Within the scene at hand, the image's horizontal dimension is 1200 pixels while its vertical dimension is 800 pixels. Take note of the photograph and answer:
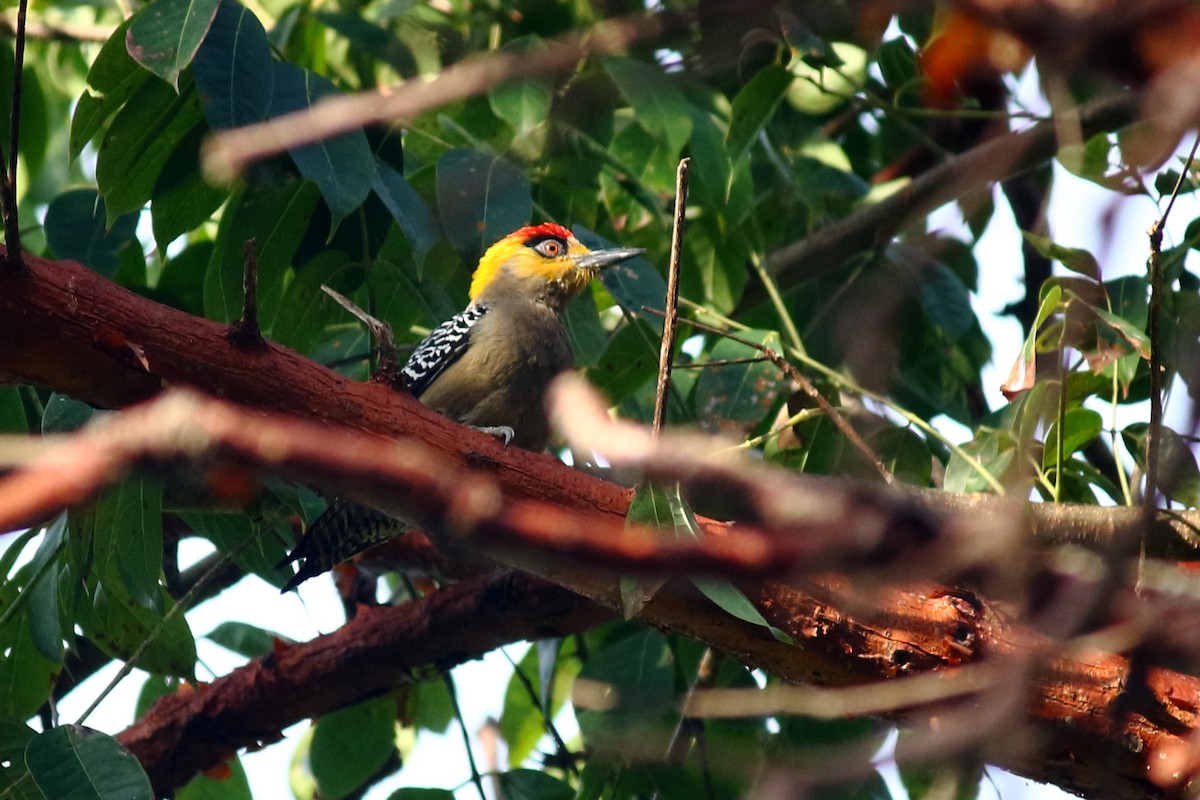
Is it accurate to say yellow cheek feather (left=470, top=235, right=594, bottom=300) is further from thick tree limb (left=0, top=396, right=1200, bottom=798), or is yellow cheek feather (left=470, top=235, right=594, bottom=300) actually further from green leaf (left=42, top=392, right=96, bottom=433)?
green leaf (left=42, top=392, right=96, bottom=433)

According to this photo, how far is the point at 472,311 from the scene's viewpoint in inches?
247

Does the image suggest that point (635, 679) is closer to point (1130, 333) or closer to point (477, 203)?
point (477, 203)

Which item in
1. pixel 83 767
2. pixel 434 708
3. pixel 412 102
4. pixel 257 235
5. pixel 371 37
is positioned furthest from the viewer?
pixel 434 708

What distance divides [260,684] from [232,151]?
168 inches

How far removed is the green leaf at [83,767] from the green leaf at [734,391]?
7.57 ft

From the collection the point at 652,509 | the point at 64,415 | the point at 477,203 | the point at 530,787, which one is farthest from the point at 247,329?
the point at 530,787

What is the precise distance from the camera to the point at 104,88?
414cm

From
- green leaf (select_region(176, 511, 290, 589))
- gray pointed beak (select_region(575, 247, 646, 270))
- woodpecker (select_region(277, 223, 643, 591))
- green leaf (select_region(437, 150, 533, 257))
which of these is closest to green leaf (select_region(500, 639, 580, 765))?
woodpecker (select_region(277, 223, 643, 591))

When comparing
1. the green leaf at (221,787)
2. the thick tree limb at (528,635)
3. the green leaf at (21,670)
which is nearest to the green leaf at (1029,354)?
the thick tree limb at (528,635)

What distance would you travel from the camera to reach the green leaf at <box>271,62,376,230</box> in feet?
13.3

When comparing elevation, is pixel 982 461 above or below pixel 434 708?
above

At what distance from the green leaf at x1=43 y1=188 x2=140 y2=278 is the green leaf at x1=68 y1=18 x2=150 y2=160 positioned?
66 centimetres

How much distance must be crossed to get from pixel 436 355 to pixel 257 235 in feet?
4.86

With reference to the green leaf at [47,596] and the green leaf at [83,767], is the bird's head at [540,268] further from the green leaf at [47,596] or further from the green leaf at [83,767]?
the green leaf at [83,767]
